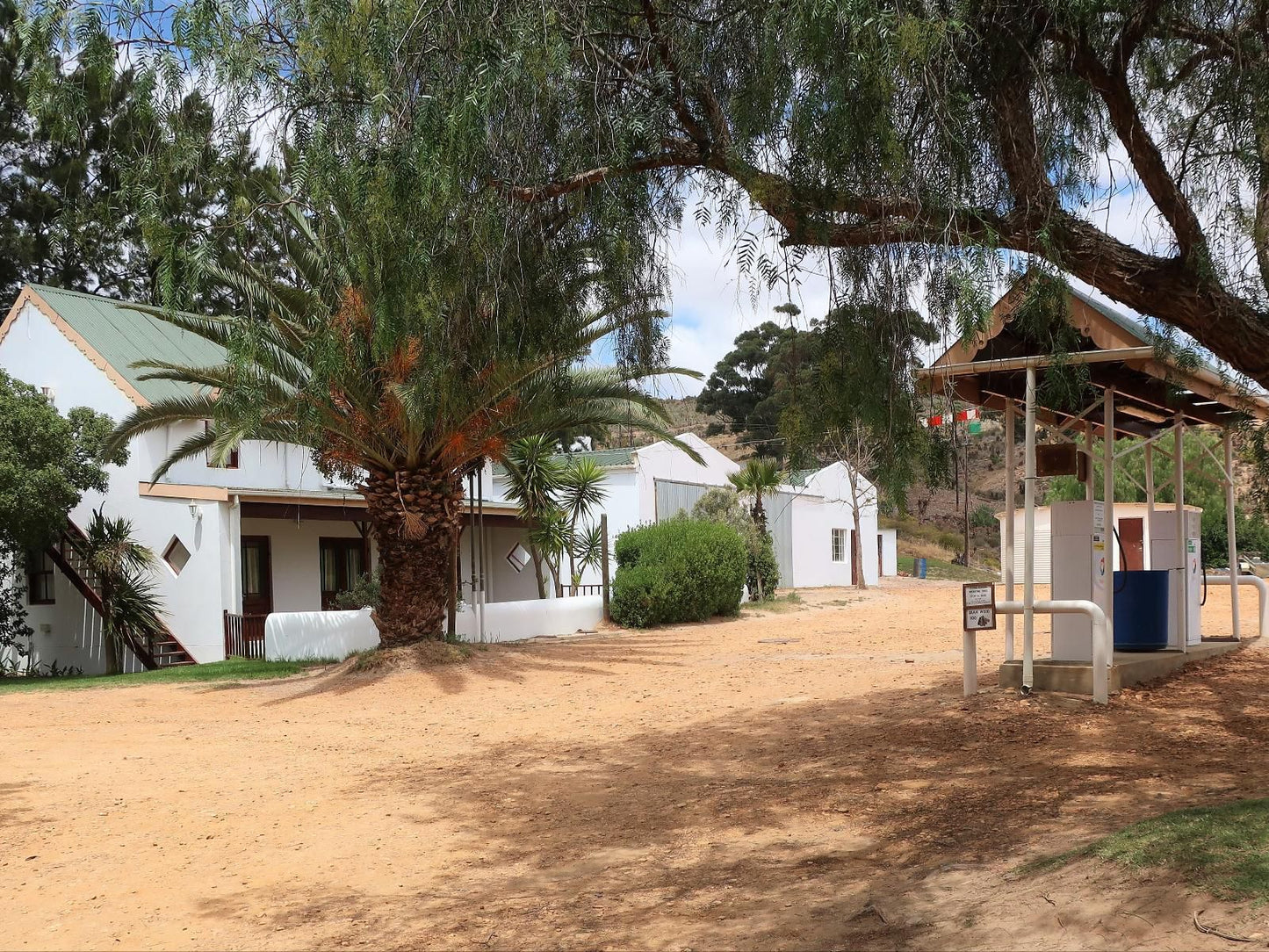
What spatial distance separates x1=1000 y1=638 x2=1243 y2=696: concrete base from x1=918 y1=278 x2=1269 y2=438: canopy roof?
210cm

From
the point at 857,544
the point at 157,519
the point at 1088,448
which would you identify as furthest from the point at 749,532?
the point at 1088,448

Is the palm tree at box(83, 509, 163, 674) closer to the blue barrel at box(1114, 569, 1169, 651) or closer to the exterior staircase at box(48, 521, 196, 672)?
the exterior staircase at box(48, 521, 196, 672)

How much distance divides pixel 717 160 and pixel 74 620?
770 inches

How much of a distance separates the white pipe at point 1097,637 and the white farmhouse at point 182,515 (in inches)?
453

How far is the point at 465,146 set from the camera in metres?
6.16

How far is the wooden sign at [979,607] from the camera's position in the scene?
9562 mm

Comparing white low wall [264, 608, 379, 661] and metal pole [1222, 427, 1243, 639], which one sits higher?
metal pole [1222, 427, 1243, 639]

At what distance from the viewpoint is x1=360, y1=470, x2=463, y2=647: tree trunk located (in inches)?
617

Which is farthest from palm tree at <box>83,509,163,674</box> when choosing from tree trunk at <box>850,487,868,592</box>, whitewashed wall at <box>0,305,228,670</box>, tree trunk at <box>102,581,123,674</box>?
tree trunk at <box>850,487,868,592</box>

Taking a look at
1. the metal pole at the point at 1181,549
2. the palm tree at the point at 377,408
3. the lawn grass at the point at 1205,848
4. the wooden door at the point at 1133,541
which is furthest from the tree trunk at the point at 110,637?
the lawn grass at the point at 1205,848

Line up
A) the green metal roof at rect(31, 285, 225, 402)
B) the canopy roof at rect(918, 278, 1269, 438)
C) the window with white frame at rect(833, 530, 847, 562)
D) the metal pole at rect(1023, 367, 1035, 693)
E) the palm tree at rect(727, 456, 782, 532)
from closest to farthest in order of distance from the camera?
1. the canopy roof at rect(918, 278, 1269, 438)
2. the metal pole at rect(1023, 367, 1035, 693)
3. the green metal roof at rect(31, 285, 225, 402)
4. the palm tree at rect(727, 456, 782, 532)
5. the window with white frame at rect(833, 530, 847, 562)

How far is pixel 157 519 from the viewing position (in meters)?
21.4

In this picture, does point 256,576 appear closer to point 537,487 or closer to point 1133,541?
point 537,487

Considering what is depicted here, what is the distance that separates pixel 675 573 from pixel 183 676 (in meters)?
9.38
